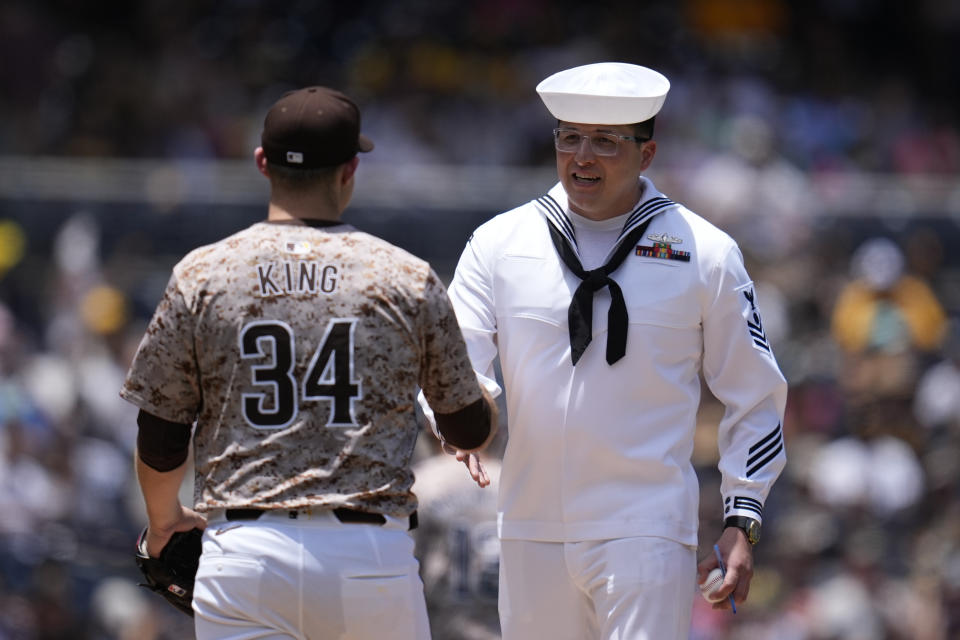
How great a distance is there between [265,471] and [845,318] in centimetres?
726

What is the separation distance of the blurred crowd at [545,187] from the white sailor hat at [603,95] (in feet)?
6.45

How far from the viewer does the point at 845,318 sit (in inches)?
417

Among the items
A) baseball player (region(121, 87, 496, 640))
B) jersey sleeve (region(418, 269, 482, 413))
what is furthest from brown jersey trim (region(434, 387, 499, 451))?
baseball player (region(121, 87, 496, 640))

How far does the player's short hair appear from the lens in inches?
161

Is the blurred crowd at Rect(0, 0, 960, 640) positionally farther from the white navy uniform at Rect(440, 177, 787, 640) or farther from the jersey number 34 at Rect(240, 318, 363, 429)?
the jersey number 34 at Rect(240, 318, 363, 429)

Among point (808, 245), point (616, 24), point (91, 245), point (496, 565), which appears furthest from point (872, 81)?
point (496, 565)

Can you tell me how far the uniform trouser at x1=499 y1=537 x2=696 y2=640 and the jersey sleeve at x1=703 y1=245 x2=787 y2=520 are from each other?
26 cm

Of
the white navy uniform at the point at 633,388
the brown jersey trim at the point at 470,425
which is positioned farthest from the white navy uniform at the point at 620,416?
the brown jersey trim at the point at 470,425

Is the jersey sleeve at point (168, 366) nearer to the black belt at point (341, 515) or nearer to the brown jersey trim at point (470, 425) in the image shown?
the black belt at point (341, 515)

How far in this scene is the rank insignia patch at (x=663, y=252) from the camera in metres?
4.81

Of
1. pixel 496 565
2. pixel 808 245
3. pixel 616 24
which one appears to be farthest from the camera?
pixel 616 24

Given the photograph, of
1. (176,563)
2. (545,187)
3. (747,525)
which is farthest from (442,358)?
(545,187)

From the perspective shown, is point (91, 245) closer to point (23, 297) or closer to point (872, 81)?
point (23, 297)

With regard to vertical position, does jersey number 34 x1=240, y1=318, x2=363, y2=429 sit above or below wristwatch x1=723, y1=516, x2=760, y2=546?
above
